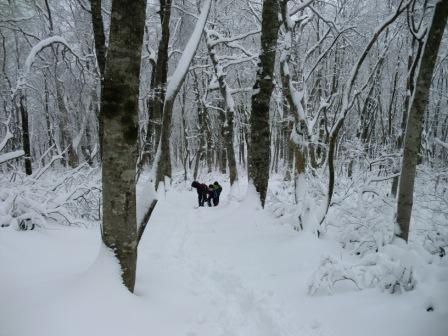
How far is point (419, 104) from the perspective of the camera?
4160mm

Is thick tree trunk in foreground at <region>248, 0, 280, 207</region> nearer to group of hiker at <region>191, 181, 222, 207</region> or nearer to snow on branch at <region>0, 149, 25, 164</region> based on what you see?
group of hiker at <region>191, 181, 222, 207</region>

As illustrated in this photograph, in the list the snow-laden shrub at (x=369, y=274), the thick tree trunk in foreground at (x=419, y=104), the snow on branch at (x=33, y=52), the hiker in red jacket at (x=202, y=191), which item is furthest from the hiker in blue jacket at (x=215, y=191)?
the snow-laden shrub at (x=369, y=274)

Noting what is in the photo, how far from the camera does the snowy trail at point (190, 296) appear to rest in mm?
2682

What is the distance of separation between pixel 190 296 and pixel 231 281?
2.43ft

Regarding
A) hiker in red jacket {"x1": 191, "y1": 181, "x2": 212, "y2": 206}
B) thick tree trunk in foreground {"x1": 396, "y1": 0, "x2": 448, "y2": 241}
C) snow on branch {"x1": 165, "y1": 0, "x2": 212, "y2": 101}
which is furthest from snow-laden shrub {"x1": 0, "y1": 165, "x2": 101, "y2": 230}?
thick tree trunk in foreground {"x1": 396, "y1": 0, "x2": 448, "y2": 241}

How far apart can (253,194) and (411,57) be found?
7.86 metres

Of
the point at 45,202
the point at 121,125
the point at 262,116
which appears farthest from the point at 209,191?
the point at 121,125

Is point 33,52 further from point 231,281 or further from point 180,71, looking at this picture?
point 231,281

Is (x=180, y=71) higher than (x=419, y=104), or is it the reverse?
(x=180, y=71)

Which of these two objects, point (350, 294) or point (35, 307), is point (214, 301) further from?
point (35, 307)

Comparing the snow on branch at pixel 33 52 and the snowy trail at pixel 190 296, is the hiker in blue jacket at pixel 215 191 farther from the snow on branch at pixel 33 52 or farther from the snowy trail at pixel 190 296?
the snow on branch at pixel 33 52

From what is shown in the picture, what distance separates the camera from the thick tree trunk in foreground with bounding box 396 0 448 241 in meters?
4.03

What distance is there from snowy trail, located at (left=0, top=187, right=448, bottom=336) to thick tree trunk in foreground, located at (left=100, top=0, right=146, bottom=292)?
0.41 m

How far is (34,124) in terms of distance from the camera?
29.7 metres
